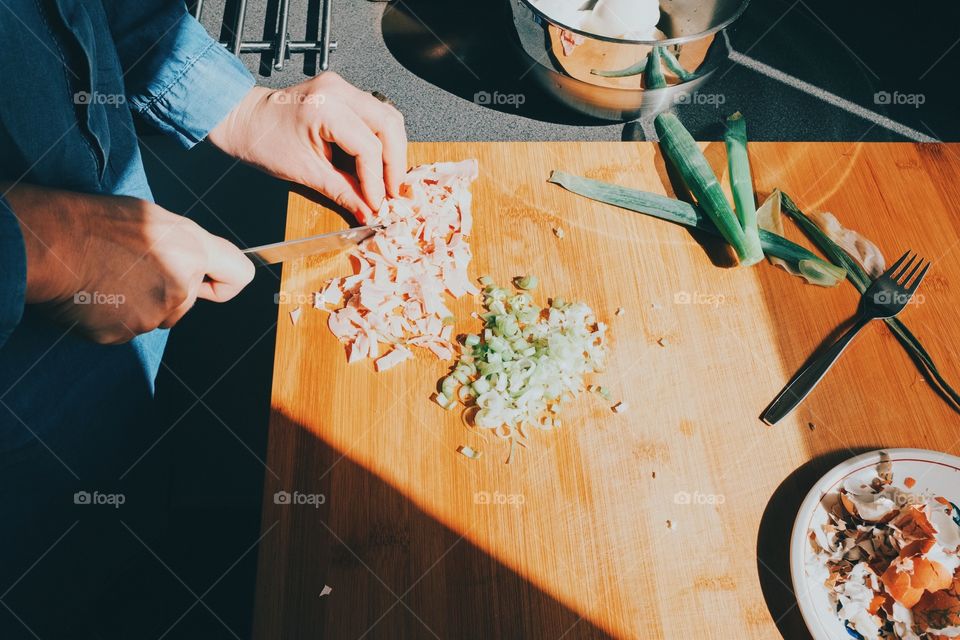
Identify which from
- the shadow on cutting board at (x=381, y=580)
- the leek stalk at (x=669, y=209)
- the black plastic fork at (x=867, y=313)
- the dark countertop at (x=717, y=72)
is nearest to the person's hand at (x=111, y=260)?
the shadow on cutting board at (x=381, y=580)

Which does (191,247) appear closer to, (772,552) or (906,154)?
(772,552)

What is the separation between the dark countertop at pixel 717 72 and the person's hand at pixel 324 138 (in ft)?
3.32

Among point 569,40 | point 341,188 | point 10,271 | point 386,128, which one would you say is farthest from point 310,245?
point 569,40

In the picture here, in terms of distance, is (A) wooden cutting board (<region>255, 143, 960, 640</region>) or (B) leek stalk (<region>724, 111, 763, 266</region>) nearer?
(A) wooden cutting board (<region>255, 143, 960, 640</region>)

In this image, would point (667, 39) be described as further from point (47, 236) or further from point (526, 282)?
point (47, 236)

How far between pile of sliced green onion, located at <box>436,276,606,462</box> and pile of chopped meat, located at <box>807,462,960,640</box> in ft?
1.37

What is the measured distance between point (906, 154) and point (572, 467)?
0.93 m

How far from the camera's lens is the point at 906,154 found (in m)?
1.24

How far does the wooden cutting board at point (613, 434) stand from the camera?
0.89 m

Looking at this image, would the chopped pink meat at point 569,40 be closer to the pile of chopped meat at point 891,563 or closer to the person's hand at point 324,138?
the person's hand at point 324,138

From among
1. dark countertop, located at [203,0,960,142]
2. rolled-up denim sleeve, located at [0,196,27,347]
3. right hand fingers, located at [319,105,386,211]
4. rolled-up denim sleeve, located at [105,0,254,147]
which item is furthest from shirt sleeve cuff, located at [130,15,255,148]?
dark countertop, located at [203,0,960,142]

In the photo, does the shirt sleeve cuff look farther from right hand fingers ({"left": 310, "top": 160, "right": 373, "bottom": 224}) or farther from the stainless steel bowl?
the stainless steel bowl

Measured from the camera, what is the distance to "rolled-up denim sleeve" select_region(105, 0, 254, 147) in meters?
1.00

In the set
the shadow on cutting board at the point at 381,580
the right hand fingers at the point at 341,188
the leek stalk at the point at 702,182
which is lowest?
the shadow on cutting board at the point at 381,580
